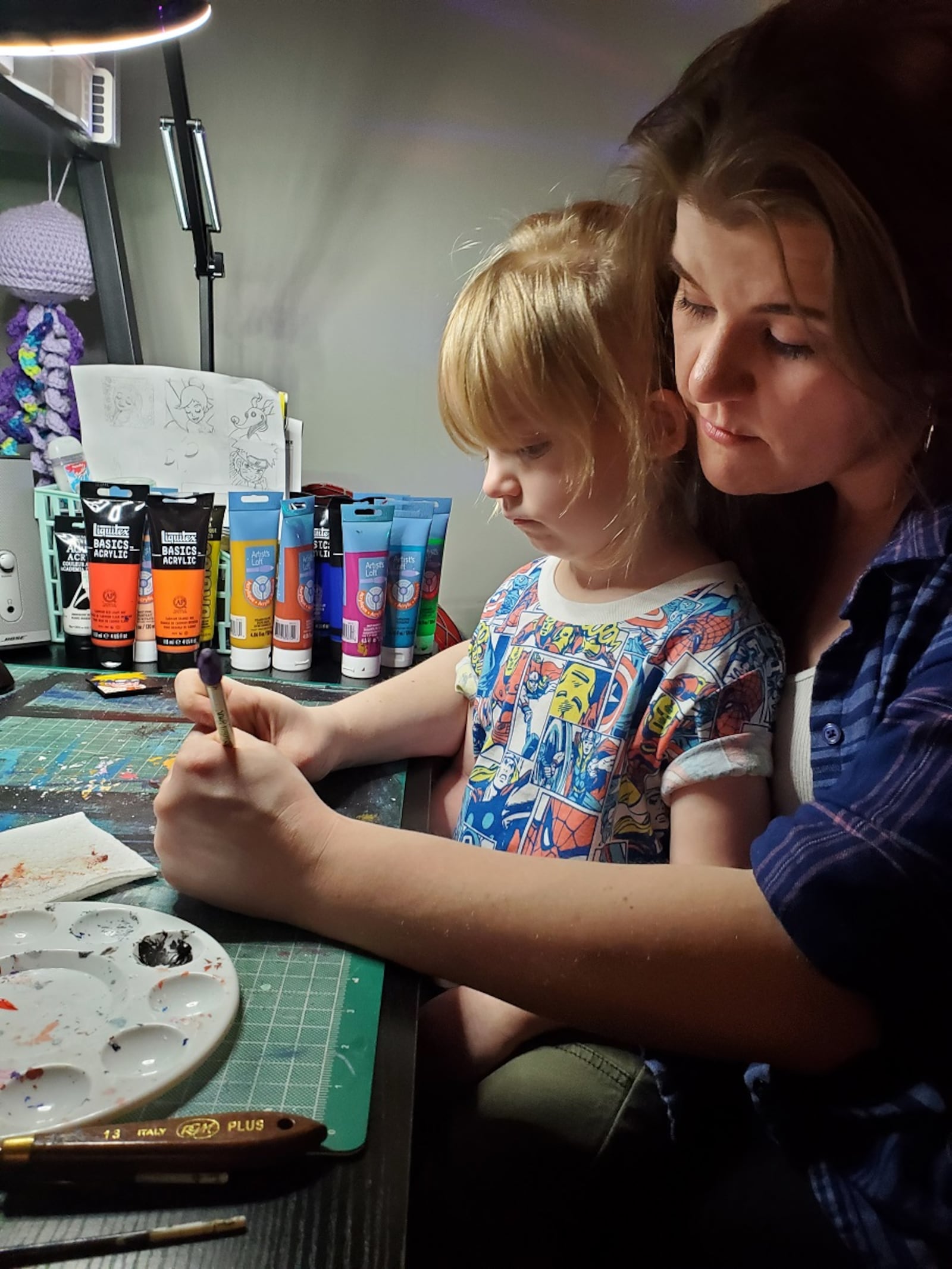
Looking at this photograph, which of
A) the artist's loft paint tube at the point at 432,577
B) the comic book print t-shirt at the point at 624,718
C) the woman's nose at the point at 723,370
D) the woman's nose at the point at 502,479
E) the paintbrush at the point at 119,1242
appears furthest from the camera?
the artist's loft paint tube at the point at 432,577

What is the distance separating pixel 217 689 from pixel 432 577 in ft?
2.06

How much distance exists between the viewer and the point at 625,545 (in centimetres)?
72

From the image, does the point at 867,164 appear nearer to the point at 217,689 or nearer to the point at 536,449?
the point at 536,449

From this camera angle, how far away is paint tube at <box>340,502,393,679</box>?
991 mm

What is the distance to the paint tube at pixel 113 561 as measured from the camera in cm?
93

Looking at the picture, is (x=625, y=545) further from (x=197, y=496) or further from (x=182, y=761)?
(x=197, y=496)

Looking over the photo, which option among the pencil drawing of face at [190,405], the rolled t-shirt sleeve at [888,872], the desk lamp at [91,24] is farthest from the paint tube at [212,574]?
the rolled t-shirt sleeve at [888,872]

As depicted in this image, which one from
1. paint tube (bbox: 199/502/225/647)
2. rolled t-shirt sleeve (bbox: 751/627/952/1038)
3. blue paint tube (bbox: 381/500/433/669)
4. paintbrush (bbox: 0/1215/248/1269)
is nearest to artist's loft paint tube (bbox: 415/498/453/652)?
blue paint tube (bbox: 381/500/433/669)

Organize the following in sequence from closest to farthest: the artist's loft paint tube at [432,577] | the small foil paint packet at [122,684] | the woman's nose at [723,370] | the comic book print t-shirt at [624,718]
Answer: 1. the woman's nose at [723,370]
2. the comic book print t-shirt at [624,718]
3. the small foil paint packet at [122,684]
4. the artist's loft paint tube at [432,577]

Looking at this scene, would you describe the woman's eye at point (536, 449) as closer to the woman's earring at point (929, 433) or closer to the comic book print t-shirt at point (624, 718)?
the comic book print t-shirt at point (624, 718)

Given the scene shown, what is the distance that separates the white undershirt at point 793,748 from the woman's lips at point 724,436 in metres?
0.17

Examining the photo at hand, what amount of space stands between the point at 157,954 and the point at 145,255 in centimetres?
113

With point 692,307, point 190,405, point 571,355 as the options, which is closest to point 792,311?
point 692,307

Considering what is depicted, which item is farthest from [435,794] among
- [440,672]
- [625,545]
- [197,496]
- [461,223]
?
[461,223]
